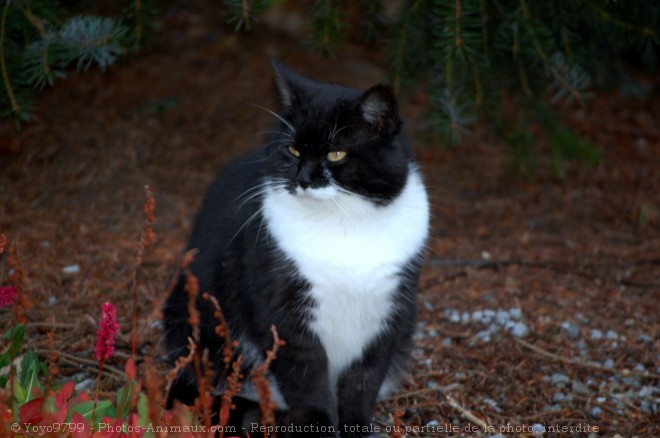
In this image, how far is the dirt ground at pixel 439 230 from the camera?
317cm

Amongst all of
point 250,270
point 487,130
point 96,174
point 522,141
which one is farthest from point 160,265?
point 487,130

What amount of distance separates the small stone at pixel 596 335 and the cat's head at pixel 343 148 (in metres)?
1.35

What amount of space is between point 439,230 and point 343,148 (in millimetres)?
2054

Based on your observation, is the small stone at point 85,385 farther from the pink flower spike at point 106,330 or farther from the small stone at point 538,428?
the small stone at point 538,428

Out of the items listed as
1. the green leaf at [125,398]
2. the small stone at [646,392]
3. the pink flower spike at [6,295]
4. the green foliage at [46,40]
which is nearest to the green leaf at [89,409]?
the green leaf at [125,398]

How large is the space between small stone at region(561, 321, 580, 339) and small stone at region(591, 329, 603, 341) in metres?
0.06

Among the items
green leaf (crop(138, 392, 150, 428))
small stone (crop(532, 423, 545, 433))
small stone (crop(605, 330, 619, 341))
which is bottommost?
small stone (crop(605, 330, 619, 341))

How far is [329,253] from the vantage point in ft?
8.86

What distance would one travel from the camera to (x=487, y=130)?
5.62 metres

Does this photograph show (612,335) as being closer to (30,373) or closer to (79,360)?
(79,360)

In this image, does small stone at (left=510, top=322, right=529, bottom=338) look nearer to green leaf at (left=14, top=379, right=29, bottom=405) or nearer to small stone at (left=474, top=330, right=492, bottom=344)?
small stone at (left=474, top=330, right=492, bottom=344)

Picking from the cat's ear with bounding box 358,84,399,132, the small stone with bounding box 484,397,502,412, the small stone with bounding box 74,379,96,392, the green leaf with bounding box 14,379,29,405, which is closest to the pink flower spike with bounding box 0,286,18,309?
the green leaf with bounding box 14,379,29,405

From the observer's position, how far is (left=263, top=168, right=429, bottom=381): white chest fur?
106 inches

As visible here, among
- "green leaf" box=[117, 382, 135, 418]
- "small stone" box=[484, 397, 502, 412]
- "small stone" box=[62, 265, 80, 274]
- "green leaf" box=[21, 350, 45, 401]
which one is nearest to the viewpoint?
"green leaf" box=[117, 382, 135, 418]
